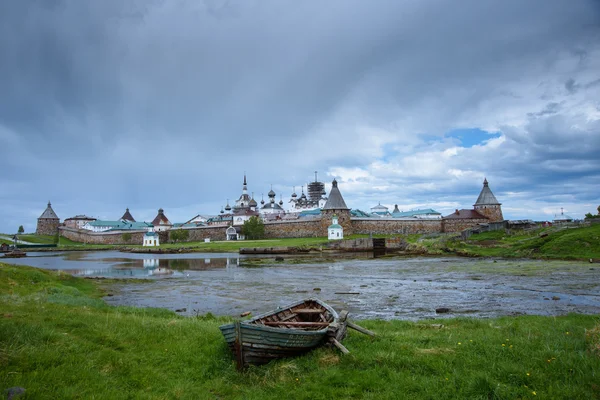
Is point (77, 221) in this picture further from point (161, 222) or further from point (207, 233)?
point (207, 233)

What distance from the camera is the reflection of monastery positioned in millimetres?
70938

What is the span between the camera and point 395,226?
238 feet

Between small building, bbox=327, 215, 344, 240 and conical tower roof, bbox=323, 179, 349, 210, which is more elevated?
conical tower roof, bbox=323, 179, 349, 210

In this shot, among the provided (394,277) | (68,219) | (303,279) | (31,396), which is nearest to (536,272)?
(394,277)

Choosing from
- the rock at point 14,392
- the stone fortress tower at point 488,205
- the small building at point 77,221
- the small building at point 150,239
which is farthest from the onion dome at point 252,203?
the rock at point 14,392

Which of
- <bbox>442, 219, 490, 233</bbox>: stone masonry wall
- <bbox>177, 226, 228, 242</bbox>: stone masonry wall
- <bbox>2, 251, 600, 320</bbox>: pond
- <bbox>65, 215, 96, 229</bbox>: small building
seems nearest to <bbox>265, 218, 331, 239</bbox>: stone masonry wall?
<bbox>177, 226, 228, 242</bbox>: stone masonry wall

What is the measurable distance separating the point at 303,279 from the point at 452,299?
10541mm

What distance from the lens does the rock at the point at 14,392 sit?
4.43 m

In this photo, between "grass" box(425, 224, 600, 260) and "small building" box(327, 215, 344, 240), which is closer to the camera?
"grass" box(425, 224, 600, 260)

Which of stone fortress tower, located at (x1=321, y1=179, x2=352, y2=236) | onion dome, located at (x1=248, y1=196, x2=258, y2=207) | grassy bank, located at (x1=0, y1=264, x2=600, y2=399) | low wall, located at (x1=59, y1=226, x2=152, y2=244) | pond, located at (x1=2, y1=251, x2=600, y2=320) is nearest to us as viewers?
grassy bank, located at (x1=0, y1=264, x2=600, y2=399)

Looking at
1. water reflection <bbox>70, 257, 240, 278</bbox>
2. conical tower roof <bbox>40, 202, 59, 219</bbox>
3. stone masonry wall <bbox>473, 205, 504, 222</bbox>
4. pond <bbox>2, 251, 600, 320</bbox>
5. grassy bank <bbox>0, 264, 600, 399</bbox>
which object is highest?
conical tower roof <bbox>40, 202, 59, 219</bbox>

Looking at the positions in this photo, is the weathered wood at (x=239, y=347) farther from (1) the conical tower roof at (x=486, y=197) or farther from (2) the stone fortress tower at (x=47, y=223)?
(2) the stone fortress tower at (x=47, y=223)

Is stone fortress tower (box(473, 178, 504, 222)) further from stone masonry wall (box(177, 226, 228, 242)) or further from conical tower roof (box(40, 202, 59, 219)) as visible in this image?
conical tower roof (box(40, 202, 59, 219))

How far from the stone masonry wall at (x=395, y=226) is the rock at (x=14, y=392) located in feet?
229
